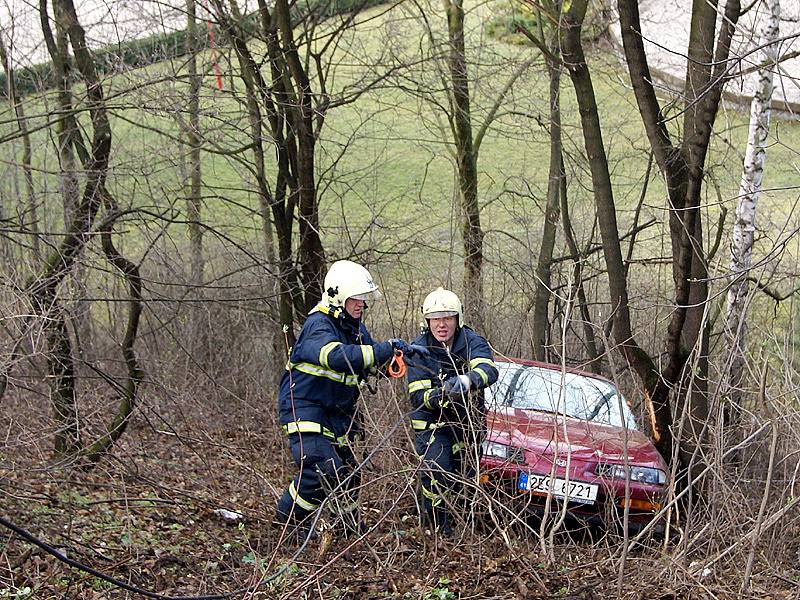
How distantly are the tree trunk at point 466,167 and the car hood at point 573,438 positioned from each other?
15.5ft

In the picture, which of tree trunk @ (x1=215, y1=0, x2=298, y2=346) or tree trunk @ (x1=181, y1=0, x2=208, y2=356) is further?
tree trunk @ (x1=215, y1=0, x2=298, y2=346)

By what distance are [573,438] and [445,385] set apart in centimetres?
151

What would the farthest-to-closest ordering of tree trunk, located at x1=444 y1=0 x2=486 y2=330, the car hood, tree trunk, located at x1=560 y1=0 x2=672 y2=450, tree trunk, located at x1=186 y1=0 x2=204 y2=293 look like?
tree trunk, located at x1=444 y1=0 x2=486 y2=330 → tree trunk, located at x1=186 y1=0 x2=204 y2=293 → tree trunk, located at x1=560 y1=0 x2=672 y2=450 → the car hood

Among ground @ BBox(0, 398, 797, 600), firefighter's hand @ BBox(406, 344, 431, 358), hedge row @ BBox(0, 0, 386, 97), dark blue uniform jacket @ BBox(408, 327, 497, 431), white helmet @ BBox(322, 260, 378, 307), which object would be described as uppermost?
hedge row @ BBox(0, 0, 386, 97)

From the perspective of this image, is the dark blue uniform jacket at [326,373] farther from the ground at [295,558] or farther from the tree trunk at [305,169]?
the tree trunk at [305,169]

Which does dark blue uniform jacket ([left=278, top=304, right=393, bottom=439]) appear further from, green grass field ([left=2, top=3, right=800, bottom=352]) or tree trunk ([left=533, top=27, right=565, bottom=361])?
tree trunk ([left=533, top=27, right=565, bottom=361])

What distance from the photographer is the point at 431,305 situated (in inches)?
255

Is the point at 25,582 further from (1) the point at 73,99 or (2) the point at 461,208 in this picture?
(2) the point at 461,208

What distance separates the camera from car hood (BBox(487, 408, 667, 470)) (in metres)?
6.00

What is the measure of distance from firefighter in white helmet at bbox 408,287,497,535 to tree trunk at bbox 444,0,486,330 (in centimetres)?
527

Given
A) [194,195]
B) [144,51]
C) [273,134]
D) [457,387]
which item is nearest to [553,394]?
[457,387]

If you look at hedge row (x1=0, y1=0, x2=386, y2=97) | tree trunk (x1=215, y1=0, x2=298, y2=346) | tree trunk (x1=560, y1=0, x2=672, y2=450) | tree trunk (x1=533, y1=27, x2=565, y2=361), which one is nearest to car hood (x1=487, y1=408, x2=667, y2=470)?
tree trunk (x1=560, y1=0, x2=672, y2=450)

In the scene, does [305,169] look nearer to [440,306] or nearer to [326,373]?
[440,306]

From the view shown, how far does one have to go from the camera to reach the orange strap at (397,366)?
6.04 metres
